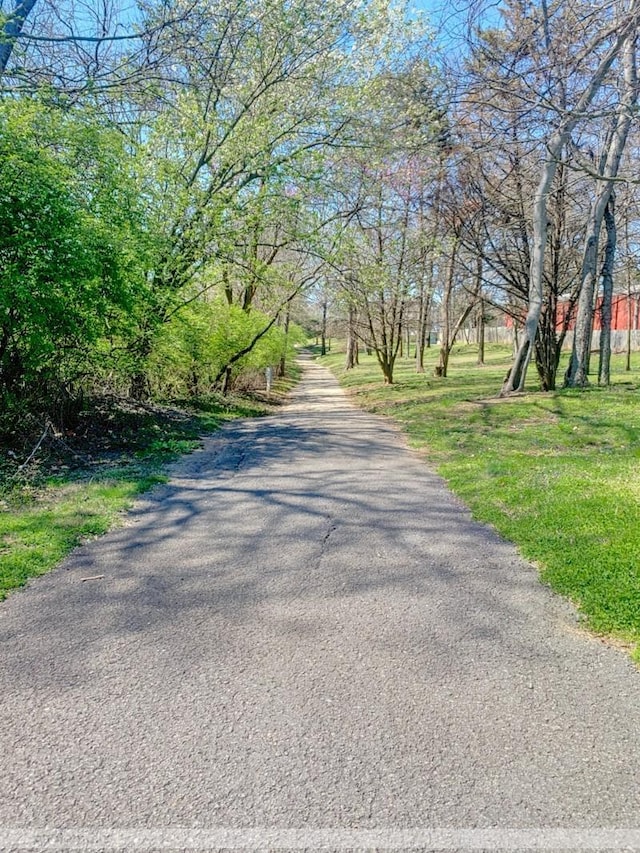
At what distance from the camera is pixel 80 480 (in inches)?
252

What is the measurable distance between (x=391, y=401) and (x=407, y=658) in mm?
14010

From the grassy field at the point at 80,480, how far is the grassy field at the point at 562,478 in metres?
Result: 3.88

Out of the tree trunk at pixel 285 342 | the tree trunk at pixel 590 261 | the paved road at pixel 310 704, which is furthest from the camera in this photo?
the tree trunk at pixel 285 342

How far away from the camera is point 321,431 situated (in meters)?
11.1

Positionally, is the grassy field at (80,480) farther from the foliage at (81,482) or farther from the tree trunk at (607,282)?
the tree trunk at (607,282)

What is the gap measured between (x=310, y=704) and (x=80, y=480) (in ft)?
16.7

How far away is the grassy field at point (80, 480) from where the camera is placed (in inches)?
166

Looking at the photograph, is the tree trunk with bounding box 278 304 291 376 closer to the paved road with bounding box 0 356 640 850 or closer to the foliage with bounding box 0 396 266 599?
the foliage with bounding box 0 396 266 599

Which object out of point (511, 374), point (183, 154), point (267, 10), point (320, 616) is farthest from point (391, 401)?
point (320, 616)

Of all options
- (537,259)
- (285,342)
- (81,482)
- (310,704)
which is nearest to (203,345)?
(537,259)

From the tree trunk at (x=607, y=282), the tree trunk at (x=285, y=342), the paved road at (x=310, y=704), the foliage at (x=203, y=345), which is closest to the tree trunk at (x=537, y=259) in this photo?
the tree trunk at (x=607, y=282)

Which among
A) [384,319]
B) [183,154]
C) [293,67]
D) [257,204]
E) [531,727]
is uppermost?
[293,67]

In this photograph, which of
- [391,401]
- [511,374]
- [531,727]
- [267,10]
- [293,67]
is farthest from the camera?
[391,401]

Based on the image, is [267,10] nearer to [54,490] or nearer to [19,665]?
[54,490]
